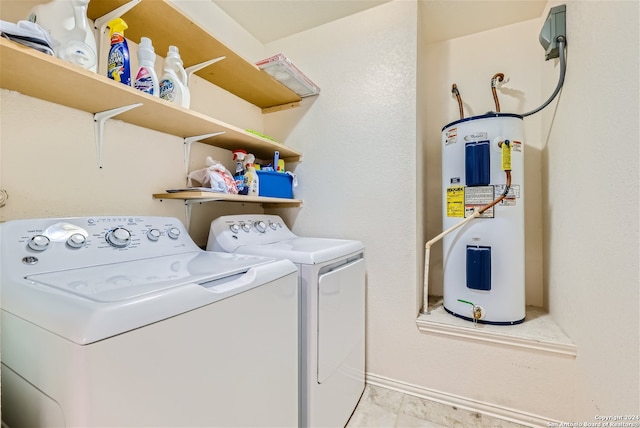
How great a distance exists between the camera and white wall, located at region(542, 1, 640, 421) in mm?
918

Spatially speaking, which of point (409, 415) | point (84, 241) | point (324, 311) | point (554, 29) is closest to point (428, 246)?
point (324, 311)

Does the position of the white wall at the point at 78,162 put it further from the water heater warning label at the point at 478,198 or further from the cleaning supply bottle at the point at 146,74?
the water heater warning label at the point at 478,198

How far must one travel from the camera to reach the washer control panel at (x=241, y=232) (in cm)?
138

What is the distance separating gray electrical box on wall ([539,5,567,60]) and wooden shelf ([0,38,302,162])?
5.77ft

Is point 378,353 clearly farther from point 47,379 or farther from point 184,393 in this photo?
point 47,379

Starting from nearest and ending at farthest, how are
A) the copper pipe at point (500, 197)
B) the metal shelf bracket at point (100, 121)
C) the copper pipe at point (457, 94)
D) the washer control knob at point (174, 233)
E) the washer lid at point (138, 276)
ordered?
the washer lid at point (138, 276) < the metal shelf bracket at point (100, 121) < the washer control knob at point (174, 233) < the copper pipe at point (500, 197) < the copper pipe at point (457, 94)

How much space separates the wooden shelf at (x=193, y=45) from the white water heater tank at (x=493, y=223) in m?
1.23

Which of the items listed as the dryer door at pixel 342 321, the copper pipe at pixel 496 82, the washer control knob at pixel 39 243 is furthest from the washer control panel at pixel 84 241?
the copper pipe at pixel 496 82

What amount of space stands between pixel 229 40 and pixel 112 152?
1091 millimetres

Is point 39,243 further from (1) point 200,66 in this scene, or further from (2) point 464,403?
(2) point 464,403

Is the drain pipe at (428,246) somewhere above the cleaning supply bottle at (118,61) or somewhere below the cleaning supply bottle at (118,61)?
Answer: below

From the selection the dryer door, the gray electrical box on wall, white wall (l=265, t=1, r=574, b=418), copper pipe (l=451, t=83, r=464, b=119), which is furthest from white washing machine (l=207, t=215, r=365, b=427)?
the gray electrical box on wall

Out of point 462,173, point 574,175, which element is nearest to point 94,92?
point 462,173

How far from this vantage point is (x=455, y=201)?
1.65 m
